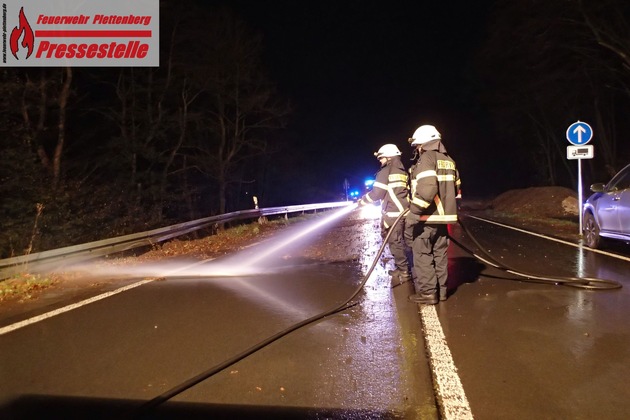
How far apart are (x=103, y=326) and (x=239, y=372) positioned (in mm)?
2275

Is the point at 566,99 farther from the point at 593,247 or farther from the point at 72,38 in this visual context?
the point at 72,38

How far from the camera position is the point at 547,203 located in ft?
88.5

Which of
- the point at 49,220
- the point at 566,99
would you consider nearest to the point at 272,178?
the point at 566,99

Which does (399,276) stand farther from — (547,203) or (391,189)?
(547,203)

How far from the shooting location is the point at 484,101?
40.1 meters

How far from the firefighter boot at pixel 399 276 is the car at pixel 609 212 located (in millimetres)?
4239

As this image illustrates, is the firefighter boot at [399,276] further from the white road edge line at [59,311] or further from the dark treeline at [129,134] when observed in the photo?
the dark treeline at [129,134]

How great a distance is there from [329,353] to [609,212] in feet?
24.7

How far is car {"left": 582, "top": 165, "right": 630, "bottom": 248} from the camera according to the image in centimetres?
870

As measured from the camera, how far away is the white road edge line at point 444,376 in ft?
10.9

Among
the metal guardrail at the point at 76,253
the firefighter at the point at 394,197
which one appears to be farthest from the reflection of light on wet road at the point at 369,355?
the metal guardrail at the point at 76,253

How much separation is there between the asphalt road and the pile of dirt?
783 inches

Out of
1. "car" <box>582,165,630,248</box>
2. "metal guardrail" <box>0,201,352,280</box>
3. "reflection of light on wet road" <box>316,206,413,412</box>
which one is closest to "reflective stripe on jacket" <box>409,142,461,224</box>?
"reflection of light on wet road" <box>316,206,413,412</box>

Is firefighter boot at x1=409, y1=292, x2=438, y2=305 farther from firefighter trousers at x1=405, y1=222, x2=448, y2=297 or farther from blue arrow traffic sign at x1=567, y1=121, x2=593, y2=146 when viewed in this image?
blue arrow traffic sign at x1=567, y1=121, x2=593, y2=146
